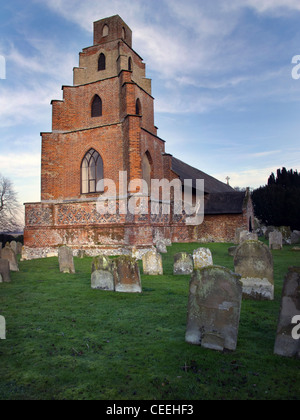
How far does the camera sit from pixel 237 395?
9.88 feet

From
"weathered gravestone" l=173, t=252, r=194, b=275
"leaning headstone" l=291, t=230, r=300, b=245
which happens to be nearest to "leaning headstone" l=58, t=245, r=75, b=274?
"weathered gravestone" l=173, t=252, r=194, b=275

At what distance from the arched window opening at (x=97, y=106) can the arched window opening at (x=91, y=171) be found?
226cm

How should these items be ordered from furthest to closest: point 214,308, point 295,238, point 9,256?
point 295,238
point 9,256
point 214,308

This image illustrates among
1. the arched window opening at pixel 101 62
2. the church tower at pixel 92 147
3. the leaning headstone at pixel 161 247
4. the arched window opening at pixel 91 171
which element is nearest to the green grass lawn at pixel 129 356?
the church tower at pixel 92 147

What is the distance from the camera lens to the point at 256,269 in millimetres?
6438

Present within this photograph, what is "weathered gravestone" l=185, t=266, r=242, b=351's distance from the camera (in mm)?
4141

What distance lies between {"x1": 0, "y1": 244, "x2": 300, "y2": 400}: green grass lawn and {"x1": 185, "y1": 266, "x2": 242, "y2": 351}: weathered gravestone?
16 centimetres

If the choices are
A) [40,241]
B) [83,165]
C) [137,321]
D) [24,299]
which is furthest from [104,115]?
[137,321]

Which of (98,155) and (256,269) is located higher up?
(98,155)

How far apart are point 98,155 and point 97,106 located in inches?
121

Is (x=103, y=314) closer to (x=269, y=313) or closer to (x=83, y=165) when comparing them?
(x=269, y=313)

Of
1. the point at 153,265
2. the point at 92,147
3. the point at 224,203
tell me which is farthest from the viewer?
the point at 224,203

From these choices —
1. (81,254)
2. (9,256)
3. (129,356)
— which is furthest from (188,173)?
(129,356)

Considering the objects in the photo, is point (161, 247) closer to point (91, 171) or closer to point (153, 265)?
point (91, 171)
